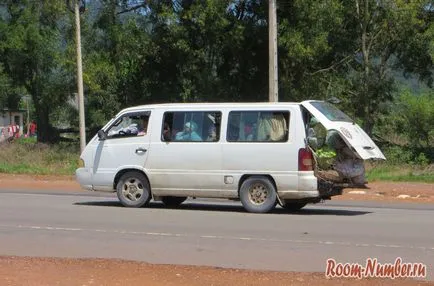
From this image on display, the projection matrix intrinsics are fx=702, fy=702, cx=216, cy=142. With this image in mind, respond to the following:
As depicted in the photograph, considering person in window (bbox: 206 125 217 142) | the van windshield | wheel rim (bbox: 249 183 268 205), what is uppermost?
the van windshield

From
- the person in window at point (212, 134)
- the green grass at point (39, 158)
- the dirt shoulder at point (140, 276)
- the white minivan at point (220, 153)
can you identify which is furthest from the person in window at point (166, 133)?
the green grass at point (39, 158)

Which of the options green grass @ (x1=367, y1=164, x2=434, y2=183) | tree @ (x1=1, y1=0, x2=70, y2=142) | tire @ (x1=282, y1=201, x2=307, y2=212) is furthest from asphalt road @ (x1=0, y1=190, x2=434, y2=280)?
tree @ (x1=1, y1=0, x2=70, y2=142)

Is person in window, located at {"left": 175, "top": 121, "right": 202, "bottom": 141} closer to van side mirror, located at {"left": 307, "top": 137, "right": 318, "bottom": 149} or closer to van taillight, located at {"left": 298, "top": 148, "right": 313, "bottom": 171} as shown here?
van taillight, located at {"left": 298, "top": 148, "right": 313, "bottom": 171}

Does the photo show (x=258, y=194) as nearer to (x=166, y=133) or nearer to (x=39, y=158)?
(x=166, y=133)

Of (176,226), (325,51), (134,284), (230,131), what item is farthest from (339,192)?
(325,51)

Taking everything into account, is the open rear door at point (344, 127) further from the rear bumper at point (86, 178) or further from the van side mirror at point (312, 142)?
the rear bumper at point (86, 178)

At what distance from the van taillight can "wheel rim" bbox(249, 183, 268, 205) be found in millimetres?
904

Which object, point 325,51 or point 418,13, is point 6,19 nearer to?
point 325,51

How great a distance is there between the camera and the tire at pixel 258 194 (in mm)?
14195

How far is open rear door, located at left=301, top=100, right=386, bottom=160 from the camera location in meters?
13.8

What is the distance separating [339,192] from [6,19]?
27.6 meters

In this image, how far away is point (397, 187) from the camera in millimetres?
22031

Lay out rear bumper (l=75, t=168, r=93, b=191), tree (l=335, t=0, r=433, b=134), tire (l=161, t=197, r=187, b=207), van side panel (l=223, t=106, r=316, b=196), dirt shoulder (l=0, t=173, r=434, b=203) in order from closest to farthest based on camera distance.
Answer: van side panel (l=223, t=106, r=316, b=196)
rear bumper (l=75, t=168, r=93, b=191)
tire (l=161, t=197, r=187, b=207)
dirt shoulder (l=0, t=173, r=434, b=203)
tree (l=335, t=0, r=433, b=134)

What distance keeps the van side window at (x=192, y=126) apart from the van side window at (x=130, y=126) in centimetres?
50
